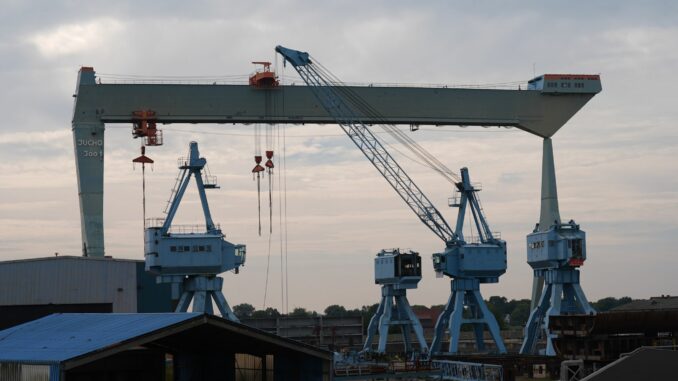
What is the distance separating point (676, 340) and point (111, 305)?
34.5 m

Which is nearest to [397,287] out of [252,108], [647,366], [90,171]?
[252,108]

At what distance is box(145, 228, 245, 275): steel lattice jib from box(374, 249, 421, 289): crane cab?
16284mm

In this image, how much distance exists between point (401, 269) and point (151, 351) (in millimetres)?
43963

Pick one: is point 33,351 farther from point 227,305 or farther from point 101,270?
point 227,305

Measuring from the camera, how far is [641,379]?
1070 inches

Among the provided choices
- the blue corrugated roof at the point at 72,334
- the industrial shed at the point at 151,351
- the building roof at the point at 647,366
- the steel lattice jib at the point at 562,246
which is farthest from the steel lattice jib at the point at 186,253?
the building roof at the point at 647,366

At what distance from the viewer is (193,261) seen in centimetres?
7944

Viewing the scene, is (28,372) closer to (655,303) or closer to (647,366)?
(647,366)

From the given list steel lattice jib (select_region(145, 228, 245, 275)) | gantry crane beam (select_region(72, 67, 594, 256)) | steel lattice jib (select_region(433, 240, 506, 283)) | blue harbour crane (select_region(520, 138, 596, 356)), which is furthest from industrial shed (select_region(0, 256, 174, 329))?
blue harbour crane (select_region(520, 138, 596, 356))

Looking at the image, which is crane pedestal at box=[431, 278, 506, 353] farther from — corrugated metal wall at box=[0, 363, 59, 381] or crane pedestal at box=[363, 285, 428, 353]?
corrugated metal wall at box=[0, 363, 59, 381]

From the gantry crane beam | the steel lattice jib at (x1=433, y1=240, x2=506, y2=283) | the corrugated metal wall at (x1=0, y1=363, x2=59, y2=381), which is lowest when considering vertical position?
the corrugated metal wall at (x1=0, y1=363, x2=59, y2=381)

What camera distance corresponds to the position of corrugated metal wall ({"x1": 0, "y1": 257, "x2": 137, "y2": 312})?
67812 mm

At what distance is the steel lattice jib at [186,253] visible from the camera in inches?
3068

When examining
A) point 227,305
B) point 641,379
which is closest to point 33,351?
point 641,379
